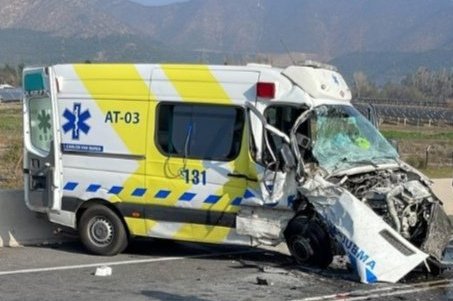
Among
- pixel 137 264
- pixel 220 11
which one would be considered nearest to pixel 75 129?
pixel 137 264

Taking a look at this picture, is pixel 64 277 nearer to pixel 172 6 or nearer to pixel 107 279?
pixel 107 279

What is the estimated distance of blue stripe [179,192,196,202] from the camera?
9.97m

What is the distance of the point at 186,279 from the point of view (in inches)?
359

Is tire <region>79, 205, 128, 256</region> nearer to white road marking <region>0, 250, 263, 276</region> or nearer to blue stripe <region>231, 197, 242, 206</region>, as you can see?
white road marking <region>0, 250, 263, 276</region>

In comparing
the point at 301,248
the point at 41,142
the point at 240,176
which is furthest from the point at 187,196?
the point at 41,142

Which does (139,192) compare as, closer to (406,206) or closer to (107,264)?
(107,264)

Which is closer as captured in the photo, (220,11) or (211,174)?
(211,174)

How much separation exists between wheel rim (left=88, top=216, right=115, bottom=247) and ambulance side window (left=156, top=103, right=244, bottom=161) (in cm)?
121

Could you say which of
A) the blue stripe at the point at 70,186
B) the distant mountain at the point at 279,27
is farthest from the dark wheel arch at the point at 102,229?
the distant mountain at the point at 279,27

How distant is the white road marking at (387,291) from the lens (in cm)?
812

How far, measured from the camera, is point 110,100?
1043cm

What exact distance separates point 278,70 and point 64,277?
11.0ft

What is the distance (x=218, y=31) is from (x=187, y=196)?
5806 cm

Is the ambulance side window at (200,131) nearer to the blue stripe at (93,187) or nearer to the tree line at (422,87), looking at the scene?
the blue stripe at (93,187)
